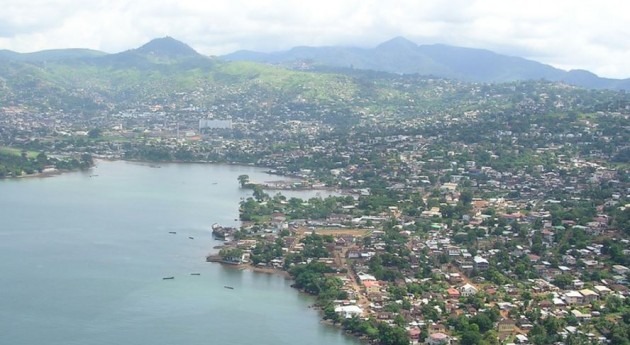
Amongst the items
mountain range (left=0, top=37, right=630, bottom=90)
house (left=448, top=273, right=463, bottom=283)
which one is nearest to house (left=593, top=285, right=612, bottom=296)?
house (left=448, top=273, right=463, bottom=283)

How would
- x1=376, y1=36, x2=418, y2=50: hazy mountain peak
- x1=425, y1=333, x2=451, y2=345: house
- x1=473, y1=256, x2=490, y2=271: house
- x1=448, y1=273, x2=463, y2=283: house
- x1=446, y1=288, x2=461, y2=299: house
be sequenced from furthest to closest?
x1=376, y1=36, x2=418, y2=50: hazy mountain peak < x1=473, y1=256, x2=490, y2=271: house < x1=448, y1=273, x2=463, y2=283: house < x1=446, y1=288, x2=461, y2=299: house < x1=425, y1=333, x2=451, y2=345: house

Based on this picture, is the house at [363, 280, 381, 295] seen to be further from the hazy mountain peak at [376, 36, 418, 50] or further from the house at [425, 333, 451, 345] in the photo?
the hazy mountain peak at [376, 36, 418, 50]

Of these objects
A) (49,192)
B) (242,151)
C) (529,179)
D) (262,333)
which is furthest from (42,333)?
(242,151)

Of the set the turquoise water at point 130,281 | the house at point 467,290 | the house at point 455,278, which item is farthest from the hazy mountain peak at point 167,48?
the house at point 467,290

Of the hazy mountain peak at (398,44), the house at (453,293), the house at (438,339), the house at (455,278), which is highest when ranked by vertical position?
the hazy mountain peak at (398,44)

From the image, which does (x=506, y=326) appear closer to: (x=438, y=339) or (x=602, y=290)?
(x=438, y=339)

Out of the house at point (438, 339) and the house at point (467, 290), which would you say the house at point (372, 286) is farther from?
the house at point (438, 339)

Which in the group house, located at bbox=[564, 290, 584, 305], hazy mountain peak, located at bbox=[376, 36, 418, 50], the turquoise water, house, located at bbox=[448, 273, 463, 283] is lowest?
the turquoise water
